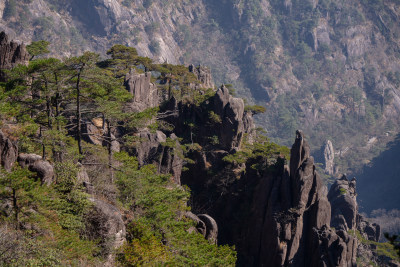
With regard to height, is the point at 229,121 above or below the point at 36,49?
below

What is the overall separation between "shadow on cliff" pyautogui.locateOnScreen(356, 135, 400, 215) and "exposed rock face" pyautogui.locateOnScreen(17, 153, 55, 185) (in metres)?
137

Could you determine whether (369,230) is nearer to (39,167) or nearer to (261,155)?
(261,155)

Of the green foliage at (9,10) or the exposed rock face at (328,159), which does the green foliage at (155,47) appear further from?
the exposed rock face at (328,159)

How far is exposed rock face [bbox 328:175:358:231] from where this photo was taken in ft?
178

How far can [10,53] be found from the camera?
29000 mm

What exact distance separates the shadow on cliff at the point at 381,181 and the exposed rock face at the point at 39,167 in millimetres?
137052

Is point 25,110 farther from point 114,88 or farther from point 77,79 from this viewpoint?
point 114,88

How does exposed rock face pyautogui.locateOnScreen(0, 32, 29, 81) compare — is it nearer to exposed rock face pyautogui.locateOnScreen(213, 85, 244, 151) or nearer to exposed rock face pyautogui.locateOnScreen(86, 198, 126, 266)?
exposed rock face pyautogui.locateOnScreen(86, 198, 126, 266)

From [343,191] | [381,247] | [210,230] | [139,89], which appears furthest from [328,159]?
[210,230]

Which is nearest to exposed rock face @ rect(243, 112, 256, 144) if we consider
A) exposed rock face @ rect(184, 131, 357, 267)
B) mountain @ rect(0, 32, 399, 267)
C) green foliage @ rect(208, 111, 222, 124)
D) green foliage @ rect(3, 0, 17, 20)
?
mountain @ rect(0, 32, 399, 267)

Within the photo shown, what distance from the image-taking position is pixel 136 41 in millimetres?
186375

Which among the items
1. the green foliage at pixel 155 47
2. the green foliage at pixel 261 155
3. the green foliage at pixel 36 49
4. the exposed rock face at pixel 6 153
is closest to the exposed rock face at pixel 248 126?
the green foliage at pixel 261 155

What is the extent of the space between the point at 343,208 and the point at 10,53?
159ft

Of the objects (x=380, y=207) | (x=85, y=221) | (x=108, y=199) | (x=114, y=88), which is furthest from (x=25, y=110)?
(x=380, y=207)
